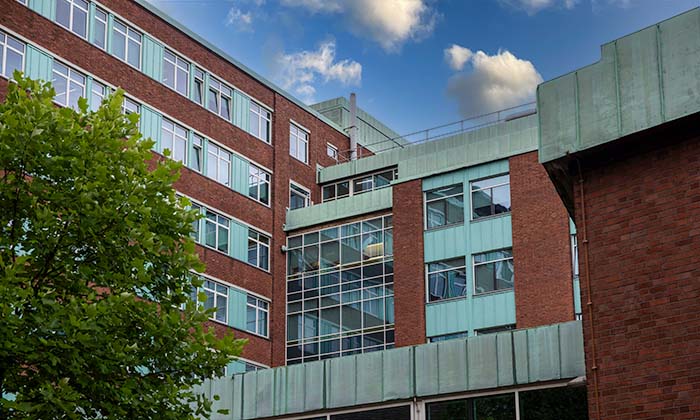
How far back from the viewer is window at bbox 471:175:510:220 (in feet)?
138

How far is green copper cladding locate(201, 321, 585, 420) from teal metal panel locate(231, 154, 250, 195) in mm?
24275

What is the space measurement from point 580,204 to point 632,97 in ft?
5.53

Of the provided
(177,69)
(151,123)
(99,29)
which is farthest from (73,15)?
(177,69)

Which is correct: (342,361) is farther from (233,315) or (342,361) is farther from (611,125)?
(233,315)

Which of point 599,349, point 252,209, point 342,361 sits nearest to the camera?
point 599,349

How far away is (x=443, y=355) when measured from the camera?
2109 centimetres

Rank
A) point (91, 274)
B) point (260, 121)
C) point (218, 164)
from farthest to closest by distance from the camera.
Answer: point (260, 121)
point (218, 164)
point (91, 274)

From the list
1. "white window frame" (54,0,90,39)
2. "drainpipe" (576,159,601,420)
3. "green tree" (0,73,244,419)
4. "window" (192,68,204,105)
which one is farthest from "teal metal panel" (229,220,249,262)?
"drainpipe" (576,159,601,420)

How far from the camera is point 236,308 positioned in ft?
155

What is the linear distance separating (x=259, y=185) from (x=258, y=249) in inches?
117

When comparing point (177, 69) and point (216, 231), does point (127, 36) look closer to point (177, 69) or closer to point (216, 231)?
point (177, 69)

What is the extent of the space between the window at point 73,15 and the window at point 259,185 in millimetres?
11235

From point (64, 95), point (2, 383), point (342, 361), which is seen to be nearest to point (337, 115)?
point (64, 95)

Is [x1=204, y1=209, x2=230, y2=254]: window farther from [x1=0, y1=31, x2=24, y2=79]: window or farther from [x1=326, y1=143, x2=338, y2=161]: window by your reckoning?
[x1=0, y1=31, x2=24, y2=79]: window
